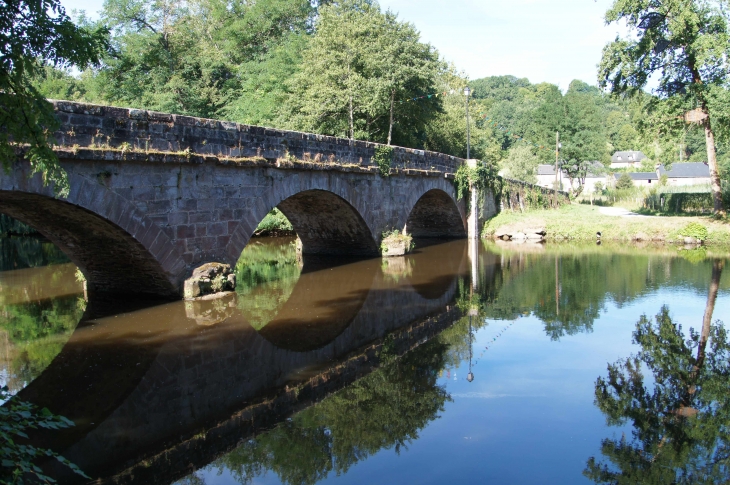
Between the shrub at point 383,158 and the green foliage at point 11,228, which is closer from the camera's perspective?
the shrub at point 383,158

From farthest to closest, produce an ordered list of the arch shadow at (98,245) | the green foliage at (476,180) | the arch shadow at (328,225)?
1. the green foliage at (476,180)
2. the arch shadow at (328,225)
3. the arch shadow at (98,245)

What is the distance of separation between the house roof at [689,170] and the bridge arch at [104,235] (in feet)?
210

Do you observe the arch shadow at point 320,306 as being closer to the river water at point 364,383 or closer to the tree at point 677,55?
the river water at point 364,383

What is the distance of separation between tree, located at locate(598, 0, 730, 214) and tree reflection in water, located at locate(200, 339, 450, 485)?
2004 cm

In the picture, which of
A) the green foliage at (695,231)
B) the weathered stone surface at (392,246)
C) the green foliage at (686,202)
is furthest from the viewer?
the green foliage at (686,202)

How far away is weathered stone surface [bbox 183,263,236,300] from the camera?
11.0 metres

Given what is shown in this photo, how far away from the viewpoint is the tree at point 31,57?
4.35m

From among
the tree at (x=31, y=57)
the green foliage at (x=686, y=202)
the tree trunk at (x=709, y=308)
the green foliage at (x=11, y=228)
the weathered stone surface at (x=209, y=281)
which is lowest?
the tree trunk at (x=709, y=308)

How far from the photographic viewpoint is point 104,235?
10.2 m

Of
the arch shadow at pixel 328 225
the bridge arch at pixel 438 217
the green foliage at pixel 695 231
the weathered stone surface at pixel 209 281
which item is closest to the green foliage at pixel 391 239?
the arch shadow at pixel 328 225

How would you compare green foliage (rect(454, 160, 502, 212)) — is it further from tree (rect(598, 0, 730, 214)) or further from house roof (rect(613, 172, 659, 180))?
house roof (rect(613, 172, 659, 180))

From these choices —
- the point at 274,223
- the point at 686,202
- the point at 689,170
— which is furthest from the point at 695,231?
the point at 689,170

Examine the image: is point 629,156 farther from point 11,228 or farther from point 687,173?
point 11,228

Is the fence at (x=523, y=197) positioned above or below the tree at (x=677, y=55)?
below
